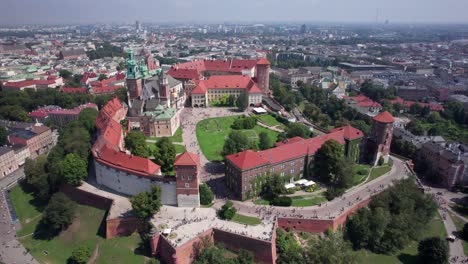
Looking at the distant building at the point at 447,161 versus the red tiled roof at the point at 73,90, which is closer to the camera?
the distant building at the point at 447,161

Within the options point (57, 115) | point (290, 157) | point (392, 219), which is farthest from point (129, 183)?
point (57, 115)

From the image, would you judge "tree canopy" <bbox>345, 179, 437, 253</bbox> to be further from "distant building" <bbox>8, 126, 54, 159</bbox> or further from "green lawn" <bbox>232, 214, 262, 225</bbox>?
"distant building" <bbox>8, 126, 54, 159</bbox>

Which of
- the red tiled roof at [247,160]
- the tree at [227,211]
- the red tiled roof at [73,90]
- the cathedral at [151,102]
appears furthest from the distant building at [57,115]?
the tree at [227,211]

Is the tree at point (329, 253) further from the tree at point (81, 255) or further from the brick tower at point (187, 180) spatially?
the tree at point (81, 255)

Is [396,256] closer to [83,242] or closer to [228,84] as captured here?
[83,242]

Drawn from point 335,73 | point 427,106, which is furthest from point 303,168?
point 335,73

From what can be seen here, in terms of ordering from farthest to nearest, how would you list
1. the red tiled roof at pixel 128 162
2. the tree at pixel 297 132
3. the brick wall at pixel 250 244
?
the tree at pixel 297 132 → the red tiled roof at pixel 128 162 → the brick wall at pixel 250 244
